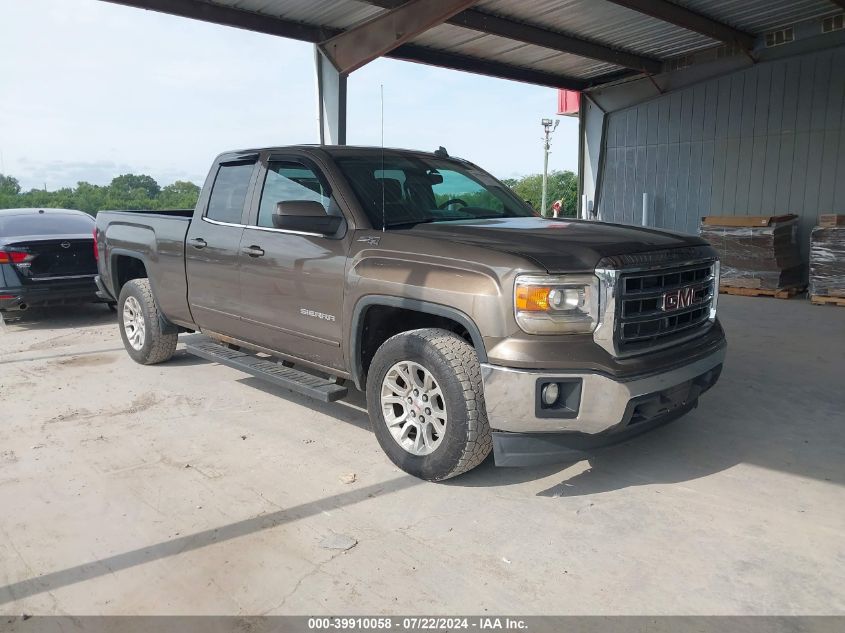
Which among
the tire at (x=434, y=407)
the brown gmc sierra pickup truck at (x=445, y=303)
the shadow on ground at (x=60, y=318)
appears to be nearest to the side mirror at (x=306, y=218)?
the brown gmc sierra pickup truck at (x=445, y=303)

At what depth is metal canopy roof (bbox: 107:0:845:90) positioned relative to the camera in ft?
33.8

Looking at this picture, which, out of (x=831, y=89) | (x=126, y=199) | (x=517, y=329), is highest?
(x=831, y=89)

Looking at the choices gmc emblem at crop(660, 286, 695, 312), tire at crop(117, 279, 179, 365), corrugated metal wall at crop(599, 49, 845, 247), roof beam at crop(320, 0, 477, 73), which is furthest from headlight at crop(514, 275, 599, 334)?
corrugated metal wall at crop(599, 49, 845, 247)

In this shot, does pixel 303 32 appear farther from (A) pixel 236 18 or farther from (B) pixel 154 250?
(B) pixel 154 250

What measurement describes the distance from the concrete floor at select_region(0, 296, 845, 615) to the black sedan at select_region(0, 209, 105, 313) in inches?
132

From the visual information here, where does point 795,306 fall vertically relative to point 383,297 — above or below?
below

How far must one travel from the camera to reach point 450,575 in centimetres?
294

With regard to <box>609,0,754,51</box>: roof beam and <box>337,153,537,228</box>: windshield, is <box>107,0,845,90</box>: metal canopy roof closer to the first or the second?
<box>609,0,754,51</box>: roof beam

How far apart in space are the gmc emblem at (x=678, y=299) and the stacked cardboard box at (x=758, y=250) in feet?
26.2

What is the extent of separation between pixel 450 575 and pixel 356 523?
67cm
